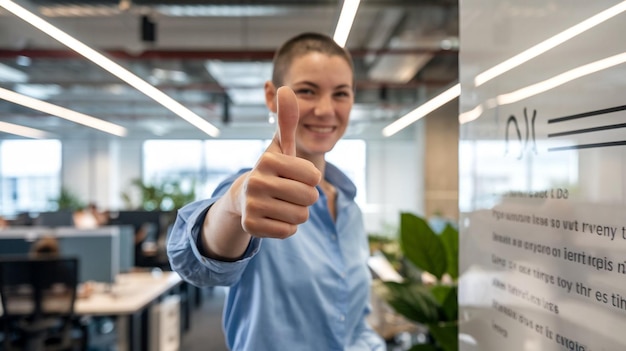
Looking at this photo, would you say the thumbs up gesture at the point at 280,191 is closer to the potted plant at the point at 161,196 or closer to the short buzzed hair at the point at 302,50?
the short buzzed hair at the point at 302,50

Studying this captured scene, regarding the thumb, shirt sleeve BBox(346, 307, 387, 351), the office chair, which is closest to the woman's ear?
the thumb

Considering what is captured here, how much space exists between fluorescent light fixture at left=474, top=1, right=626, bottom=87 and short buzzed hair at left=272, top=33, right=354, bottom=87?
9.5 inches

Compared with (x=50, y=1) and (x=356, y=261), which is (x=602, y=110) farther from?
(x=50, y=1)

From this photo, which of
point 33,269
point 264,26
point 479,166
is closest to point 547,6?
point 479,166

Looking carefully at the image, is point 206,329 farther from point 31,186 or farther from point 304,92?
point 31,186

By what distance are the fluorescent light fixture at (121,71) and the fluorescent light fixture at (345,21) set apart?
256 mm

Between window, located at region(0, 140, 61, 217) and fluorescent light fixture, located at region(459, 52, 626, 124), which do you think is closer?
fluorescent light fixture, located at region(459, 52, 626, 124)

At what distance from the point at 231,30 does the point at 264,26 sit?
1.47 ft

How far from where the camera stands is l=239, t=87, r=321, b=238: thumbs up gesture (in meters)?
0.58

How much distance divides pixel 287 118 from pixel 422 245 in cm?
86

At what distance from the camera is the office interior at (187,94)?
6.82ft

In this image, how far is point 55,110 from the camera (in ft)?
2.52

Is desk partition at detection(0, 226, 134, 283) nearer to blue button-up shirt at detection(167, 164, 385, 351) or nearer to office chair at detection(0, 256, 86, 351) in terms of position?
office chair at detection(0, 256, 86, 351)

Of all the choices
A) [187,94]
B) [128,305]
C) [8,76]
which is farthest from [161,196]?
[8,76]
